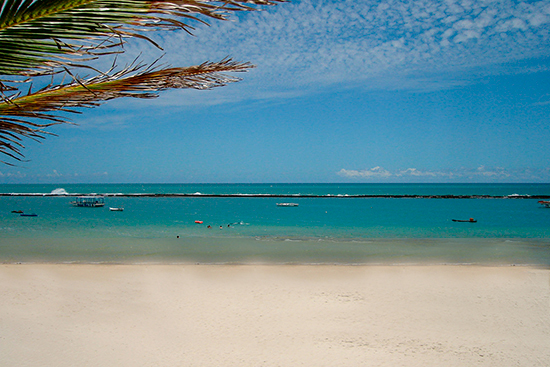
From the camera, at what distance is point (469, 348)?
20.0 feet

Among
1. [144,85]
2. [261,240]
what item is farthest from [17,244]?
[144,85]

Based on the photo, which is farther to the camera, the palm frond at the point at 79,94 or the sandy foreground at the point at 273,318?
the sandy foreground at the point at 273,318

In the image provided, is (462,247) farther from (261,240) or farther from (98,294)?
(98,294)

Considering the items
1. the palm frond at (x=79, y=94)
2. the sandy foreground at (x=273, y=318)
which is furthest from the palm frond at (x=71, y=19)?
the sandy foreground at (x=273, y=318)

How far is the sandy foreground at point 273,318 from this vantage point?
19.1 feet

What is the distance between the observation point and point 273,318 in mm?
7301

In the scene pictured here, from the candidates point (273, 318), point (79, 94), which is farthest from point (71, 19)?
point (273, 318)

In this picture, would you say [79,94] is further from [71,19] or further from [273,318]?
[273,318]

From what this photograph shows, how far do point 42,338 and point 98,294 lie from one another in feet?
7.97

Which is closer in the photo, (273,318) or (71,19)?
(71,19)

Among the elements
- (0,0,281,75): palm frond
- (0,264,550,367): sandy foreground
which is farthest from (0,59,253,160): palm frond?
(0,264,550,367): sandy foreground

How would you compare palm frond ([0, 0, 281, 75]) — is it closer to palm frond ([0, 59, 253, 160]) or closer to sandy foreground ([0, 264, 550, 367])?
palm frond ([0, 59, 253, 160])

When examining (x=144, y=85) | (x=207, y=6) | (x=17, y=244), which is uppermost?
(x=207, y=6)

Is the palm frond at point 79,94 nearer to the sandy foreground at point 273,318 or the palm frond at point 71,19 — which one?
the palm frond at point 71,19
